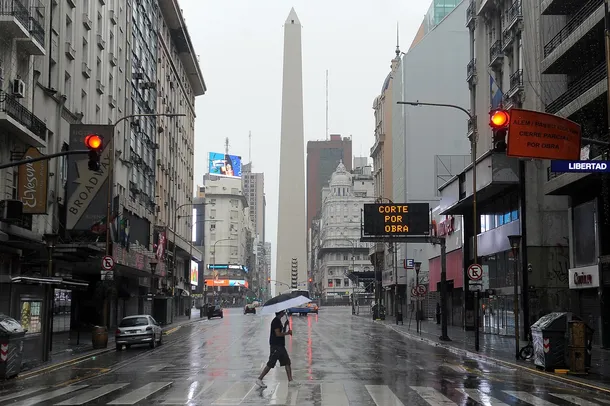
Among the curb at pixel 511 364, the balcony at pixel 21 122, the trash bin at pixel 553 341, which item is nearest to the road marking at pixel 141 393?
the curb at pixel 511 364

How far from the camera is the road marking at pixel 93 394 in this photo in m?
15.4

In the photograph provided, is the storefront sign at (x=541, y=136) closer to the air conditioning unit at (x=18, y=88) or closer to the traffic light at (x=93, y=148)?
the traffic light at (x=93, y=148)

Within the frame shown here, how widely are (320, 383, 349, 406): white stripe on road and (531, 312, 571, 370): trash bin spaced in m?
7.04

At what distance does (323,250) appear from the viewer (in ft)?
581

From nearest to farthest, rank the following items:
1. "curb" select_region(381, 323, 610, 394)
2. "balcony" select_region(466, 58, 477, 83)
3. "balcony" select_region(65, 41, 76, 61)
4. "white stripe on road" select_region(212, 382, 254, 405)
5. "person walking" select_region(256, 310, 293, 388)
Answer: "white stripe on road" select_region(212, 382, 254, 405), "person walking" select_region(256, 310, 293, 388), "curb" select_region(381, 323, 610, 394), "balcony" select_region(65, 41, 76, 61), "balcony" select_region(466, 58, 477, 83)

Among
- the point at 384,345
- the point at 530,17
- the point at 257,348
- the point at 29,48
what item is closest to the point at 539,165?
the point at 530,17

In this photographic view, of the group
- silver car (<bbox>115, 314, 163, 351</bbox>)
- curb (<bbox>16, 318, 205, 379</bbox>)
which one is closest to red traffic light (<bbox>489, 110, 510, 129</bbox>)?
curb (<bbox>16, 318, 205, 379</bbox>)

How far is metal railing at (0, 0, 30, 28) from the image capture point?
92.7 feet

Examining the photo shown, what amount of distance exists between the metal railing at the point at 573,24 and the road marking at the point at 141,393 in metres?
21.7

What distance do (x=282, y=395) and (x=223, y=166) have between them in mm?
175477

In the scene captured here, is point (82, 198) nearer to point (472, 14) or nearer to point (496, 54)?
point (496, 54)

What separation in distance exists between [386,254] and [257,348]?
57490 millimetres

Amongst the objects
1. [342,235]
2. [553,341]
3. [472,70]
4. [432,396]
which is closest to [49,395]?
[432,396]

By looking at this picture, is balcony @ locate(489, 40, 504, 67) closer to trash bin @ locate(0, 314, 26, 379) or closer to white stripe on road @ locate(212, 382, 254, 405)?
white stripe on road @ locate(212, 382, 254, 405)
